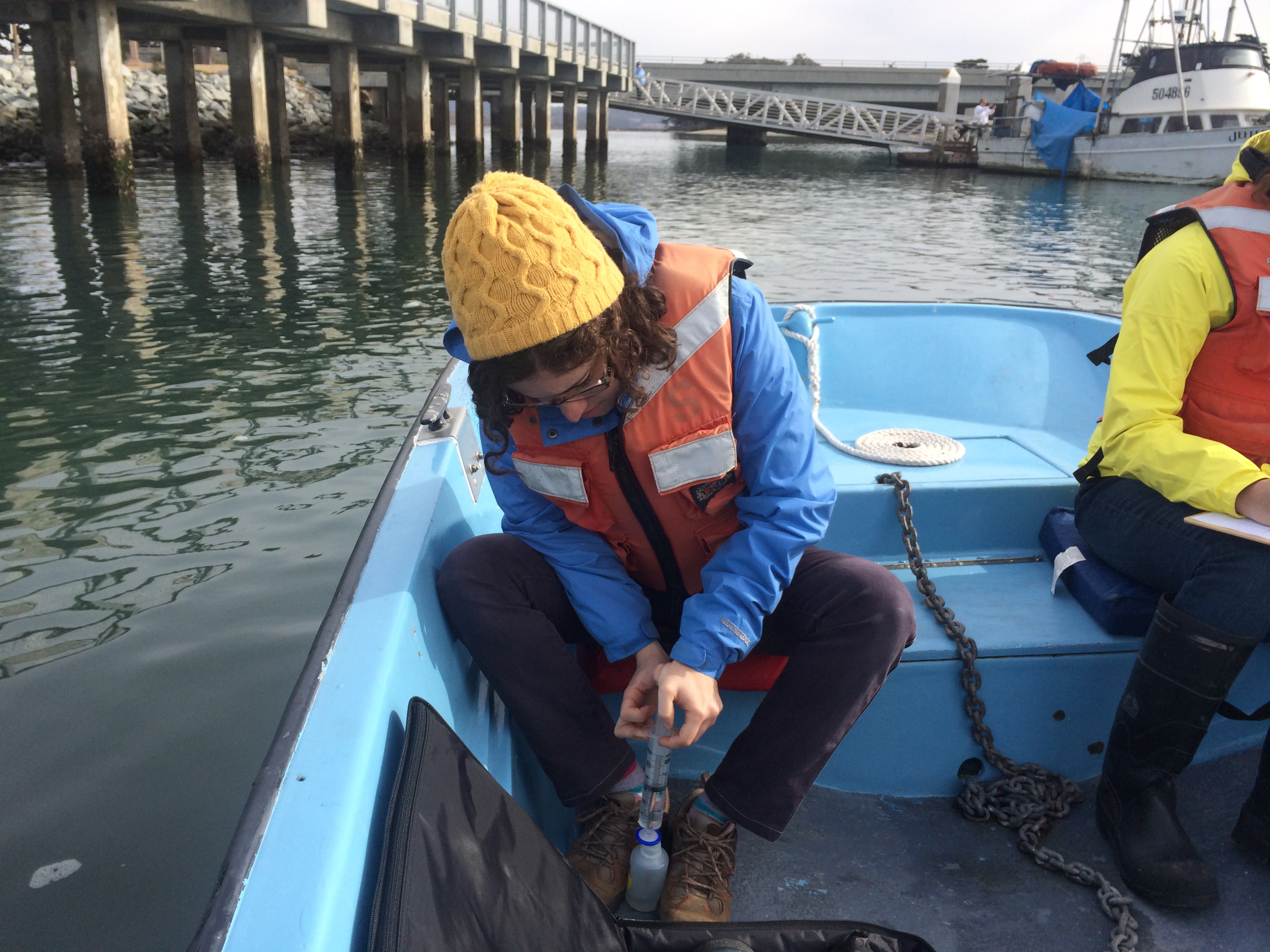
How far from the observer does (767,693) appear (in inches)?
64.7

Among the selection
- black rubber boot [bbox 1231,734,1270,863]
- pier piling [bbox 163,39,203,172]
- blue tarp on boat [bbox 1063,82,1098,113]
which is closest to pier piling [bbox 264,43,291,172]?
pier piling [bbox 163,39,203,172]

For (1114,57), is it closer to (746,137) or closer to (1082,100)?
(1082,100)

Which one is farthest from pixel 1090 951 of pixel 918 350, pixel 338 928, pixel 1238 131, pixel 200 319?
pixel 1238 131

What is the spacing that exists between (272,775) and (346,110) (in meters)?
18.6

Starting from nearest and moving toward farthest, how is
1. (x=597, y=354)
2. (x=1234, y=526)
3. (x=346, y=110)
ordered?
1. (x=597, y=354)
2. (x=1234, y=526)
3. (x=346, y=110)

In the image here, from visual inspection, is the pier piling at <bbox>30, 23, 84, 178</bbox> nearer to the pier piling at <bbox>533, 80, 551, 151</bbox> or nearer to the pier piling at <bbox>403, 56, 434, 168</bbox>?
the pier piling at <bbox>403, 56, 434, 168</bbox>

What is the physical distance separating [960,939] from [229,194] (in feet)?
48.3

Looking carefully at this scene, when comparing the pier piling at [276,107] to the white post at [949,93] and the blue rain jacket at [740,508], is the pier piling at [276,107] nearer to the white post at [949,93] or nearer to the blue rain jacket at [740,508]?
the blue rain jacket at [740,508]

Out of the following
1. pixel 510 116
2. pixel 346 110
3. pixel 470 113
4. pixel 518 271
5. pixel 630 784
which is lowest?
pixel 630 784

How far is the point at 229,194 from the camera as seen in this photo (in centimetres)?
1391

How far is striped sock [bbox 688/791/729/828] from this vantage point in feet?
5.44

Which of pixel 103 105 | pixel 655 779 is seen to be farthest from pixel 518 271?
pixel 103 105

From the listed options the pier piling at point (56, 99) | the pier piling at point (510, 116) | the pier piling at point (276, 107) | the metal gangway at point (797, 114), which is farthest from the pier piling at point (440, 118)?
the pier piling at point (56, 99)

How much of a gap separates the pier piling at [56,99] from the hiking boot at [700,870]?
14949 millimetres
